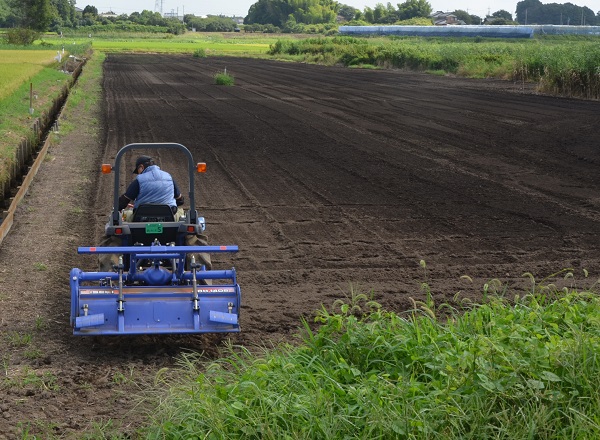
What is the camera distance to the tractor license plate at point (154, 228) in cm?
827

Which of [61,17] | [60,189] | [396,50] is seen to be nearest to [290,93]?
[60,189]

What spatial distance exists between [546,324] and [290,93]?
31006 millimetres

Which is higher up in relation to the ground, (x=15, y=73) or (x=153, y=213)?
(x=153, y=213)

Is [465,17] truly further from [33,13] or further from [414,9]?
[33,13]

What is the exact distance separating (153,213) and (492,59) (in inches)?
1759

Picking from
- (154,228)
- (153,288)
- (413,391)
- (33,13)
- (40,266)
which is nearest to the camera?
(413,391)

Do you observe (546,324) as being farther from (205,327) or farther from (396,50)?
(396,50)

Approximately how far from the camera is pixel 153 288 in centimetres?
786

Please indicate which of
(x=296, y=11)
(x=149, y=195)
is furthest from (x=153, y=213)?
(x=296, y=11)

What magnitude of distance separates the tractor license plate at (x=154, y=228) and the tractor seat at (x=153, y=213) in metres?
0.18

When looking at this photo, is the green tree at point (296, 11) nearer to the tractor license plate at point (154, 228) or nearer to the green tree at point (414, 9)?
the green tree at point (414, 9)

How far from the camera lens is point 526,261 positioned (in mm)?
10758

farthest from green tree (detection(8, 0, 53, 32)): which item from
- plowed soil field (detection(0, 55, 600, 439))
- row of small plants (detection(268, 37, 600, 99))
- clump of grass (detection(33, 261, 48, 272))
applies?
clump of grass (detection(33, 261, 48, 272))

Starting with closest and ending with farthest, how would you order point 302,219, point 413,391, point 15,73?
point 413,391 < point 302,219 < point 15,73
